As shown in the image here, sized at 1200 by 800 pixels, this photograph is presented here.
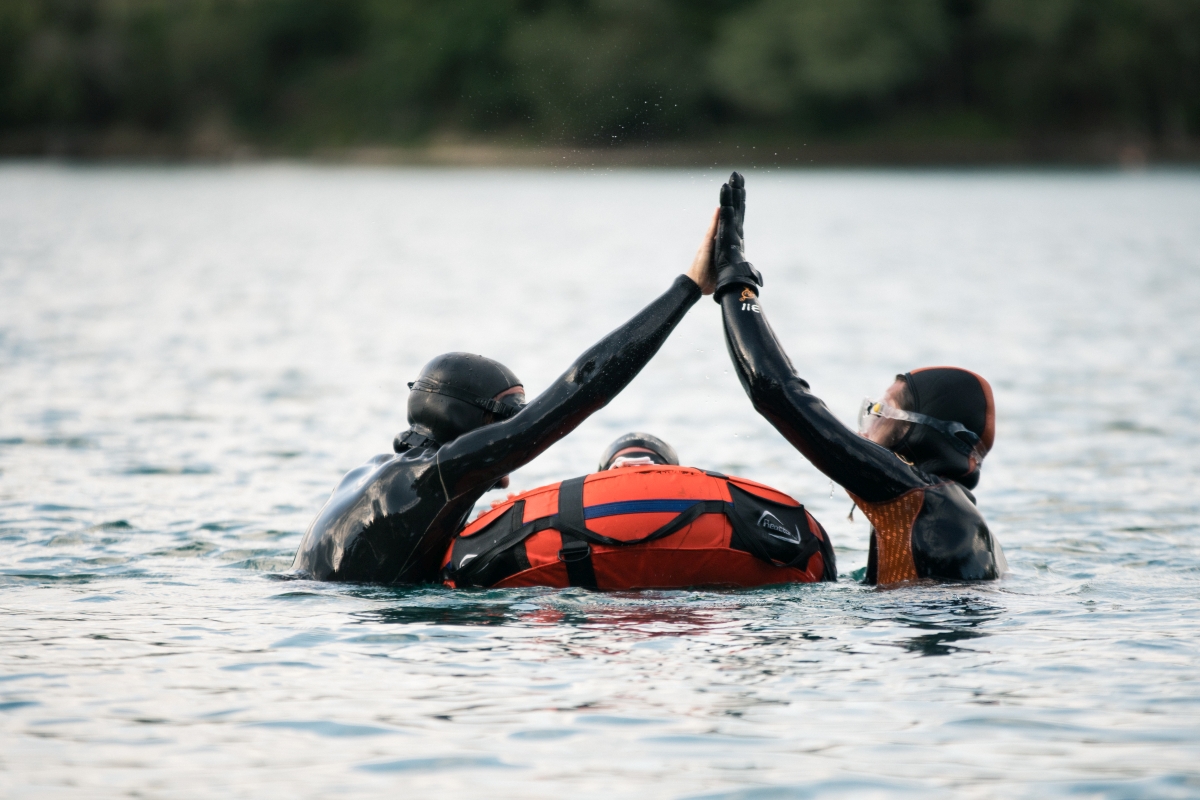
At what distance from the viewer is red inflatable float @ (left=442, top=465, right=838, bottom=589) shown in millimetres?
7523

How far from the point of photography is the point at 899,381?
313 inches

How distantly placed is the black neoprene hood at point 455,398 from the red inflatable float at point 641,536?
50 centimetres

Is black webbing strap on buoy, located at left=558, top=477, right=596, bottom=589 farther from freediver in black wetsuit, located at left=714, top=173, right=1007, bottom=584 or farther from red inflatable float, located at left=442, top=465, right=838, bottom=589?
freediver in black wetsuit, located at left=714, top=173, right=1007, bottom=584

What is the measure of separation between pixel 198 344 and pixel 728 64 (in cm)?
8183

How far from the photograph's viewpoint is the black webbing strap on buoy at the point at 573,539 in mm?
7539

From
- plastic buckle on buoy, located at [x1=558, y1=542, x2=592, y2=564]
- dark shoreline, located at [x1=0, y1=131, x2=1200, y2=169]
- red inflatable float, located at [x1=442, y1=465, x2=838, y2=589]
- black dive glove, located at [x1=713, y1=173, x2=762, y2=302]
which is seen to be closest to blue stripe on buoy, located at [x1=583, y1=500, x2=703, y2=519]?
red inflatable float, located at [x1=442, y1=465, x2=838, y2=589]

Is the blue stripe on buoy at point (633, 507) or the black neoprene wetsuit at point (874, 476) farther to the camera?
the blue stripe on buoy at point (633, 507)

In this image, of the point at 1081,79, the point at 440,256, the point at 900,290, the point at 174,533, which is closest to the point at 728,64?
the point at 1081,79

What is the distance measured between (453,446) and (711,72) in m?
96.2

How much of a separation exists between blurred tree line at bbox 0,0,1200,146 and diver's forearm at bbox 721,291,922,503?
76.2 m

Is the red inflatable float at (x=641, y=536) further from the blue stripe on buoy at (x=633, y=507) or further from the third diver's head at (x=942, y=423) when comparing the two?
the third diver's head at (x=942, y=423)

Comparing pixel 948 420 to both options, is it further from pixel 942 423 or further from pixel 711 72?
pixel 711 72

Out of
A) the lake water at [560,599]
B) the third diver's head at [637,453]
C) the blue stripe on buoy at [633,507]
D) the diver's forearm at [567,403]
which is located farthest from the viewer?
the third diver's head at [637,453]

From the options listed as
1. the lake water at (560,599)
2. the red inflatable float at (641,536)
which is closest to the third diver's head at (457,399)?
the red inflatable float at (641,536)
